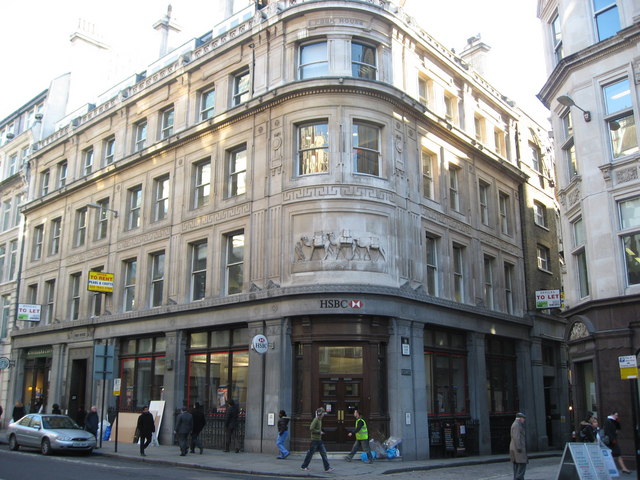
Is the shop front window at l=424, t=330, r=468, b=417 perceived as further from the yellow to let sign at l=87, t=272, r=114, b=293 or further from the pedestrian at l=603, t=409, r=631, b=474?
the yellow to let sign at l=87, t=272, r=114, b=293

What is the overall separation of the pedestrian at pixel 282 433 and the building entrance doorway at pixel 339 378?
1124mm

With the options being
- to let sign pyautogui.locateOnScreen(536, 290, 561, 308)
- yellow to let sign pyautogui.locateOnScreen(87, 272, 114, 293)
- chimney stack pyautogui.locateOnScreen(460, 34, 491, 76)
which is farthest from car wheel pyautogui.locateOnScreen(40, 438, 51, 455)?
chimney stack pyautogui.locateOnScreen(460, 34, 491, 76)

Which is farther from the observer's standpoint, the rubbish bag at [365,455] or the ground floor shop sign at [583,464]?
the rubbish bag at [365,455]

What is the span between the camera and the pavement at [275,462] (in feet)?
60.3

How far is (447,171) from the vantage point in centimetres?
2962

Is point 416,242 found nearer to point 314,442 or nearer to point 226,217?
point 226,217

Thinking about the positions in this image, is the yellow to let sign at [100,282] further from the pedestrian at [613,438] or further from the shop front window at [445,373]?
the pedestrian at [613,438]

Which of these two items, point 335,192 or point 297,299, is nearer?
point 297,299

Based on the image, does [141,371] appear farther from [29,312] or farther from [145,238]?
[29,312]

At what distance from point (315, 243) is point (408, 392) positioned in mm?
6614

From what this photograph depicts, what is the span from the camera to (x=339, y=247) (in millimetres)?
23312

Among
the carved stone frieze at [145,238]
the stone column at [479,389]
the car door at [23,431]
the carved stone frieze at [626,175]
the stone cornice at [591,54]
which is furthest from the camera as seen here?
the carved stone frieze at [145,238]

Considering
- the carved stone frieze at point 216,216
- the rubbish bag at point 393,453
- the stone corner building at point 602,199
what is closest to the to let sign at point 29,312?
the carved stone frieze at point 216,216

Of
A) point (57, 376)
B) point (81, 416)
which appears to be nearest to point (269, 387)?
point (81, 416)
